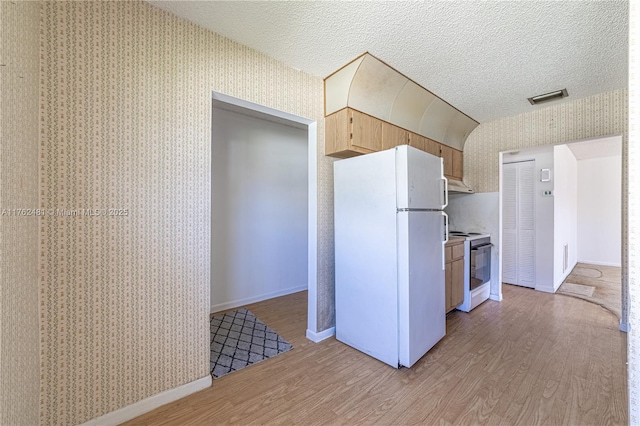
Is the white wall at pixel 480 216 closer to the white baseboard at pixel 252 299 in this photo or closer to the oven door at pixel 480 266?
the oven door at pixel 480 266

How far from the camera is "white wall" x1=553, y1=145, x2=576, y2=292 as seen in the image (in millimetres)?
3991

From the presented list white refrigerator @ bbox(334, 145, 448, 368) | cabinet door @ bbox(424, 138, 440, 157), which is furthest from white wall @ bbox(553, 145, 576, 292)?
white refrigerator @ bbox(334, 145, 448, 368)

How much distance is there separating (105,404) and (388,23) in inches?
121

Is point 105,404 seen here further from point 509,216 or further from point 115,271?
point 509,216

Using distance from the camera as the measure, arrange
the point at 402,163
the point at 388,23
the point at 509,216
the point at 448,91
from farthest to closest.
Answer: the point at 509,216 < the point at 448,91 < the point at 402,163 < the point at 388,23

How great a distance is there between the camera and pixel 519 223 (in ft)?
14.2

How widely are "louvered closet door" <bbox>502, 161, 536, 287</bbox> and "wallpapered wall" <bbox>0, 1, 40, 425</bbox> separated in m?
5.63

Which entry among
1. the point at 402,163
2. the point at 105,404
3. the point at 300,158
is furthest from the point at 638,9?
the point at 300,158

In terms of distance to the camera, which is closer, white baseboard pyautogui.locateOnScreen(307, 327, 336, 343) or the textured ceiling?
the textured ceiling

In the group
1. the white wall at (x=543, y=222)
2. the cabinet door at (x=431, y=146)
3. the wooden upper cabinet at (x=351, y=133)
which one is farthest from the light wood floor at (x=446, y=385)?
the cabinet door at (x=431, y=146)

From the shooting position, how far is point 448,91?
2848 millimetres

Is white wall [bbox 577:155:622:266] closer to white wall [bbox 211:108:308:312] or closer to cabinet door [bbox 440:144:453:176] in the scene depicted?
cabinet door [bbox 440:144:453:176]

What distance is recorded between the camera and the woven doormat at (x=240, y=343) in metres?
2.14

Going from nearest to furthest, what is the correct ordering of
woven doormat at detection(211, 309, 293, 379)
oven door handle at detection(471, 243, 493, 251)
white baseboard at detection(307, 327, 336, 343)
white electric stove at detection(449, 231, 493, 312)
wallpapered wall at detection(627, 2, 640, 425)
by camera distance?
wallpapered wall at detection(627, 2, 640, 425)
woven doormat at detection(211, 309, 293, 379)
white baseboard at detection(307, 327, 336, 343)
white electric stove at detection(449, 231, 493, 312)
oven door handle at detection(471, 243, 493, 251)
